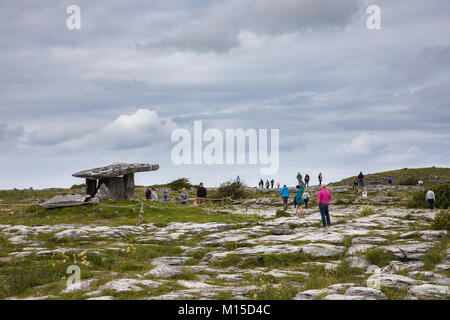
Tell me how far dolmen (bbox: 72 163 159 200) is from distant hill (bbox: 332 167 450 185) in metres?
50.7

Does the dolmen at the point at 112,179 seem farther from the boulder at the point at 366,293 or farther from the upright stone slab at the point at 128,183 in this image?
the boulder at the point at 366,293

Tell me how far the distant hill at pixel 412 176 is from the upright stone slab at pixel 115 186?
51776 millimetres

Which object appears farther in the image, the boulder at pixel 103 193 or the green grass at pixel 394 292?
the boulder at pixel 103 193

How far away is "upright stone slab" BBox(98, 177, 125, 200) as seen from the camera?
29.7 meters

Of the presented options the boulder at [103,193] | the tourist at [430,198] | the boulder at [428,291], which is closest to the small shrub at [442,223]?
the boulder at [428,291]

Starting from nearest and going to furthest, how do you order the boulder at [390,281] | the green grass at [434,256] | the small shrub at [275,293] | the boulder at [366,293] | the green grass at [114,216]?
the boulder at [366,293], the small shrub at [275,293], the boulder at [390,281], the green grass at [434,256], the green grass at [114,216]

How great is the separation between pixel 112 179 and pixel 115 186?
0.57 metres

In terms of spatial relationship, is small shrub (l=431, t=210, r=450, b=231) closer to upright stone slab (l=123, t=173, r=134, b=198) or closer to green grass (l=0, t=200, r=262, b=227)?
green grass (l=0, t=200, r=262, b=227)

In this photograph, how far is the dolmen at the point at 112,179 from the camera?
28.9 m

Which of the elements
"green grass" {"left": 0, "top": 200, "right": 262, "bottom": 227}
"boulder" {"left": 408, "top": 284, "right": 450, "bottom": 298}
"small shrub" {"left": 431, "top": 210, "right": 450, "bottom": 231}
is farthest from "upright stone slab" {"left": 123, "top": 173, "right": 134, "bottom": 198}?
"boulder" {"left": 408, "top": 284, "right": 450, "bottom": 298}

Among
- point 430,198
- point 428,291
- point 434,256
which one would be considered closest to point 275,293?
point 428,291

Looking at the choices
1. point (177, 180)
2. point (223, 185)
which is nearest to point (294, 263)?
point (223, 185)

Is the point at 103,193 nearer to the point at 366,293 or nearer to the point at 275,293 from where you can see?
the point at 275,293
